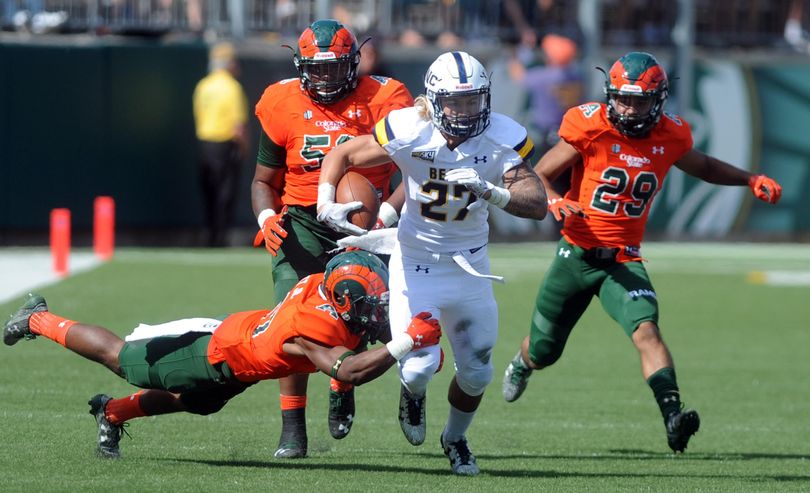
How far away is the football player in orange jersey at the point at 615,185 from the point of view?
760 cm

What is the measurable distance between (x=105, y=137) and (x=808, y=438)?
11.8 metres

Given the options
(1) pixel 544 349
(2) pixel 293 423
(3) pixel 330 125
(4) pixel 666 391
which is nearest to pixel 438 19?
(1) pixel 544 349

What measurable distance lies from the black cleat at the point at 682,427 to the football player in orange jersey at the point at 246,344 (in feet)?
4.54

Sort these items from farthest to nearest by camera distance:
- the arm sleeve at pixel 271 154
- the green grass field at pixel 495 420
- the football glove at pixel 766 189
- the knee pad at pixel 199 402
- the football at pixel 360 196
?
the football glove at pixel 766 189 < the arm sleeve at pixel 271 154 < the football at pixel 360 196 < the knee pad at pixel 199 402 < the green grass field at pixel 495 420

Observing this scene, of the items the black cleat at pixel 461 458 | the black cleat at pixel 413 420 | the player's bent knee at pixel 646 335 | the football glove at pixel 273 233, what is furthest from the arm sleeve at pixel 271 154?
the player's bent knee at pixel 646 335

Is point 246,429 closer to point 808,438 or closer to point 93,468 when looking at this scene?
point 93,468

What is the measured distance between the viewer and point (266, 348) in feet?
20.1

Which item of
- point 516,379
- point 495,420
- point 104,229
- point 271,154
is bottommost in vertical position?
point 104,229

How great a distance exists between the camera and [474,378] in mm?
6582

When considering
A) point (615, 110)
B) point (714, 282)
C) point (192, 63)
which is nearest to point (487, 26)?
point (192, 63)

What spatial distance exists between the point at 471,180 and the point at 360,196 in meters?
0.89

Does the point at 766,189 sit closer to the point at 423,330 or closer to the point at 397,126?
the point at 397,126

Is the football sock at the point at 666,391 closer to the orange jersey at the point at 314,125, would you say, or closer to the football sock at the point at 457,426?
the football sock at the point at 457,426

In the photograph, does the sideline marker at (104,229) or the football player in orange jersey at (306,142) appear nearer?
the football player in orange jersey at (306,142)
